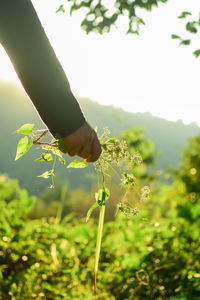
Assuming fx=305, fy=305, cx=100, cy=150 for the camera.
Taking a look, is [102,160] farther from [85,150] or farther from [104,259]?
[104,259]

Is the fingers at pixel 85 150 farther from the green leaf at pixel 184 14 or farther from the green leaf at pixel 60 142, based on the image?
the green leaf at pixel 184 14

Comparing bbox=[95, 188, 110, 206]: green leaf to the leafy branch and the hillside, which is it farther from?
the hillside

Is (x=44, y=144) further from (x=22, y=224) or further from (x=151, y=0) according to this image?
(x=151, y=0)

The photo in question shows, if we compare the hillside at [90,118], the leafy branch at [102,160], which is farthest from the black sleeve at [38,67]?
the hillside at [90,118]

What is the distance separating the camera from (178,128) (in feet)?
291

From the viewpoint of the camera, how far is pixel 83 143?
3.19 feet

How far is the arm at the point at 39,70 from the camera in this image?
881 millimetres

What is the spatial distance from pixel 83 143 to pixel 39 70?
0.85 ft

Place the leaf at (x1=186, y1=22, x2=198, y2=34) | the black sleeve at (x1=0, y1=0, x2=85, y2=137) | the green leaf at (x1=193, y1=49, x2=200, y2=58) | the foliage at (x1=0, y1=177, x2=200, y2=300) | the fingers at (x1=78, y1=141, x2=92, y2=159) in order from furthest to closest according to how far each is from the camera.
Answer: the leaf at (x1=186, y1=22, x2=198, y2=34)
the green leaf at (x1=193, y1=49, x2=200, y2=58)
the foliage at (x1=0, y1=177, x2=200, y2=300)
the fingers at (x1=78, y1=141, x2=92, y2=159)
the black sleeve at (x1=0, y1=0, x2=85, y2=137)

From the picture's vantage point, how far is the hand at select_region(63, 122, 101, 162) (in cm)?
97

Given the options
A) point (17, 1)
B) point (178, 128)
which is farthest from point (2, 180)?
point (178, 128)

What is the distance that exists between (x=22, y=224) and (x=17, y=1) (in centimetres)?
246

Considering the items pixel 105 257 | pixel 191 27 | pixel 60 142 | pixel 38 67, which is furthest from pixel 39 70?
pixel 191 27

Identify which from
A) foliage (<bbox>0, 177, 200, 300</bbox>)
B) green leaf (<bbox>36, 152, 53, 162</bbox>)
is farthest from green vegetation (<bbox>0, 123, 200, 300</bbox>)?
green leaf (<bbox>36, 152, 53, 162</bbox>)
